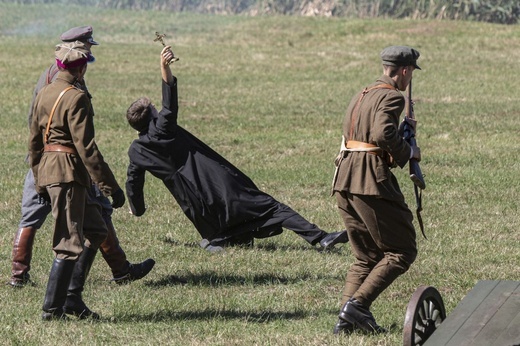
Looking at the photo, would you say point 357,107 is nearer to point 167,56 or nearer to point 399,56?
point 399,56

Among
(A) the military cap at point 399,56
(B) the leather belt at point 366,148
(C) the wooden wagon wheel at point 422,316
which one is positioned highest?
(A) the military cap at point 399,56

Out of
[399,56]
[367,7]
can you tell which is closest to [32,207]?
[399,56]

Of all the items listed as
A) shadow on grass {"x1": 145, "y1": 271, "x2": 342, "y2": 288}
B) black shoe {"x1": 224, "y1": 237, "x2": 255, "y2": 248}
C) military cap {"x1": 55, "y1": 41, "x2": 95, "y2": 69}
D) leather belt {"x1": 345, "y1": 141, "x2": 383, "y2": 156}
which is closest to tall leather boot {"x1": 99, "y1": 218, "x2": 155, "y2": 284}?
shadow on grass {"x1": 145, "y1": 271, "x2": 342, "y2": 288}

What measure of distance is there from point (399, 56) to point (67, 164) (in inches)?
89.8

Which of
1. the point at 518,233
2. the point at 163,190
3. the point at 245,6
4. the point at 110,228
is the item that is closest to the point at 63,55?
the point at 110,228

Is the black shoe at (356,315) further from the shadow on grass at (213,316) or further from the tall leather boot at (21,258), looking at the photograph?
the tall leather boot at (21,258)

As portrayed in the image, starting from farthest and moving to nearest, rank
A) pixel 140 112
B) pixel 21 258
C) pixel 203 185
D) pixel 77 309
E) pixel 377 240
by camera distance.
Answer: pixel 203 185 → pixel 140 112 → pixel 21 258 → pixel 77 309 → pixel 377 240

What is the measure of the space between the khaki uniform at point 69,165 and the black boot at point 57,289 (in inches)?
2.7

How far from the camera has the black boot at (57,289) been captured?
7.07 m

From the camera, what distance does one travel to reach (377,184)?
6594 millimetres

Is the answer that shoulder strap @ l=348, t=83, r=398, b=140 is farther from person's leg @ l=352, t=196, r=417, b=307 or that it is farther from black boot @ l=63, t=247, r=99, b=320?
black boot @ l=63, t=247, r=99, b=320

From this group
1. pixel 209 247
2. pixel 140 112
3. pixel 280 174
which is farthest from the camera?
pixel 280 174

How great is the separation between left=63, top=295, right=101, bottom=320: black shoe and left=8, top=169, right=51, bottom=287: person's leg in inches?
49.2

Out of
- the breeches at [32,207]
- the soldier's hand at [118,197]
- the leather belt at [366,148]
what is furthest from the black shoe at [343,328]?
the breeches at [32,207]
